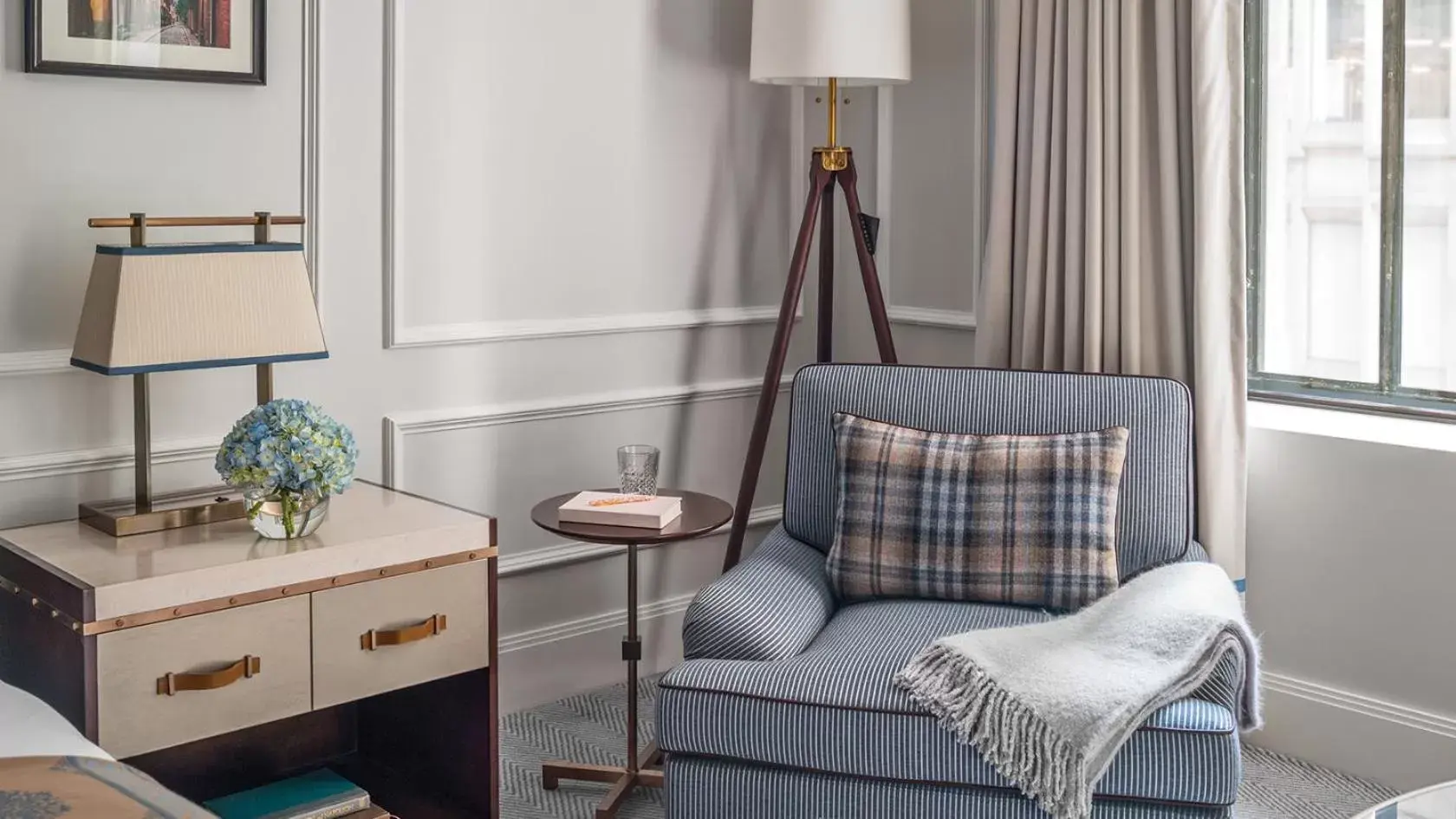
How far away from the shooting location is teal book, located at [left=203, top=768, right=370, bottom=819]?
2.32 m

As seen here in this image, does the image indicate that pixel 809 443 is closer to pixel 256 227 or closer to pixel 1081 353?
pixel 1081 353

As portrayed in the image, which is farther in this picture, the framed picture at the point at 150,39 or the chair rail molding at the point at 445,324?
the chair rail molding at the point at 445,324

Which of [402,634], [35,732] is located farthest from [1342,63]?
[35,732]

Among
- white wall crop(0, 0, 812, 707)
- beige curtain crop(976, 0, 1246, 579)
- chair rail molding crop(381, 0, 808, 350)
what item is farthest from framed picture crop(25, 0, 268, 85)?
beige curtain crop(976, 0, 1246, 579)

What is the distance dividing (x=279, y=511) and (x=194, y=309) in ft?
1.12

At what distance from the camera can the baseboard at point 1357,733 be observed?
2662 mm

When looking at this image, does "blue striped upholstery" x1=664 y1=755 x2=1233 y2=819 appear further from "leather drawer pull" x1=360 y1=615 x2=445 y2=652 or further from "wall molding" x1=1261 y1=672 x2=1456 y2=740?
"wall molding" x1=1261 y1=672 x2=1456 y2=740

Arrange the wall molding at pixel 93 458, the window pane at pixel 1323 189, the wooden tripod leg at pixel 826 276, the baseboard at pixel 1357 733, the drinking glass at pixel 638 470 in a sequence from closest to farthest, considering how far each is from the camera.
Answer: the wall molding at pixel 93 458
the baseboard at pixel 1357 733
the drinking glass at pixel 638 470
the window pane at pixel 1323 189
the wooden tripod leg at pixel 826 276

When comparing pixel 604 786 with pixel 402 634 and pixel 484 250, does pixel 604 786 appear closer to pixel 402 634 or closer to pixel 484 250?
pixel 402 634

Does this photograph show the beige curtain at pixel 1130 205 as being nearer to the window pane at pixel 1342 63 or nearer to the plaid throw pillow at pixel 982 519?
the window pane at pixel 1342 63

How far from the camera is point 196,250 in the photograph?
2182mm

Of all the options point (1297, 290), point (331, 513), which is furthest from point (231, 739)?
point (1297, 290)

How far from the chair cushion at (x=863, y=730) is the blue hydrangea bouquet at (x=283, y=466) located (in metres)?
0.62

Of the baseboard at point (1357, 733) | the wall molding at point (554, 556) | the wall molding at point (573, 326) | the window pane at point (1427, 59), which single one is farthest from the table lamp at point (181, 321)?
the window pane at point (1427, 59)
